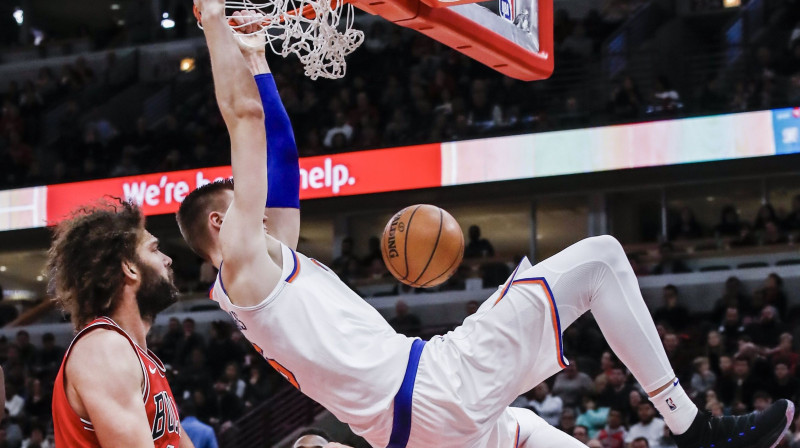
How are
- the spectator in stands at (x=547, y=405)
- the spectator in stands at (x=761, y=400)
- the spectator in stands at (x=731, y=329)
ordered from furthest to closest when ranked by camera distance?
the spectator in stands at (x=731, y=329) → the spectator in stands at (x=547, y=405) → the spectator in stands at (x=761, y=400)

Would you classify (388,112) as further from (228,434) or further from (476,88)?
(228,434)

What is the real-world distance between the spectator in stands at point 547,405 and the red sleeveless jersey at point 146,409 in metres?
7.40

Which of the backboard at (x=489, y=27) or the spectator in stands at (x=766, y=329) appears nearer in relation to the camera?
the backboard at (x=489, y=27)

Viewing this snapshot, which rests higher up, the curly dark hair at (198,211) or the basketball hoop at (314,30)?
the basketball hoop at (314,30)

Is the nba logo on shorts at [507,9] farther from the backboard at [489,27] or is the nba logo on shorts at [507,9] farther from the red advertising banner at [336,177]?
the red advertising banner at [336,177]

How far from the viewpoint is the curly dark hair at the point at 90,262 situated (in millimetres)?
3150

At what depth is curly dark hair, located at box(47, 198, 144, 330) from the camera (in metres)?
3.15

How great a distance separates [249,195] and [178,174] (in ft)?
39.6

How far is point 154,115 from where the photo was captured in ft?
58.9

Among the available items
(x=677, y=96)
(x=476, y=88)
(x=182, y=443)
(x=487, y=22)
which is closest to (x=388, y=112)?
(x=476, y=88)

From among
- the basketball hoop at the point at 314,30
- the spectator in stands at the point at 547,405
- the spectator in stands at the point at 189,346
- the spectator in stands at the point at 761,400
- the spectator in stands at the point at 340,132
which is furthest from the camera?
the spectator in stands at the point at 340,132

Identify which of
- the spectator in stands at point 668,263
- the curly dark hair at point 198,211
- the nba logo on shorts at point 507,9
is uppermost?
the nba logo on shorts at point 507,9

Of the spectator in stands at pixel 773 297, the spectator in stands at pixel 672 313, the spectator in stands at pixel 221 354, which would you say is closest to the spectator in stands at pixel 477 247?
the spectator in stands at pixel 672 313

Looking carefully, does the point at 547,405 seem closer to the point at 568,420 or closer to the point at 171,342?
the point at 568,420
